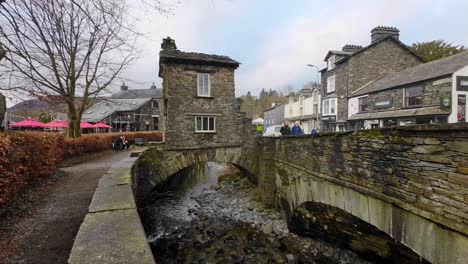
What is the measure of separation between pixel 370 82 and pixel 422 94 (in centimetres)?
793

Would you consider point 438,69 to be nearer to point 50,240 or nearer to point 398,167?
point 398,167

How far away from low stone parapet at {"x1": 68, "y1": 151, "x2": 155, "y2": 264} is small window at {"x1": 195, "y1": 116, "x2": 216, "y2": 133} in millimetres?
11644

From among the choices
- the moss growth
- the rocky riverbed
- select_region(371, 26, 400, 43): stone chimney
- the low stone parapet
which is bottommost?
the rocky riverbed

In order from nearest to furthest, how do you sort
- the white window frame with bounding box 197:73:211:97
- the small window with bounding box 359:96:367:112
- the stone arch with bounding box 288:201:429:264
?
the stone arch with bounding box 288:201:429:264 → the white window frame with bounding box 197:73:211:97 → the small window with bounding box 359:96:367:112

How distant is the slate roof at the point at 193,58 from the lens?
15.5 m

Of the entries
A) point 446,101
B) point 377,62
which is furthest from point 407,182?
point 377,62

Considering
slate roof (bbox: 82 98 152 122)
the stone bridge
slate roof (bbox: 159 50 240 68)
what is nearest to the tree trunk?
slate roof (bbox: 159 50 240 68)

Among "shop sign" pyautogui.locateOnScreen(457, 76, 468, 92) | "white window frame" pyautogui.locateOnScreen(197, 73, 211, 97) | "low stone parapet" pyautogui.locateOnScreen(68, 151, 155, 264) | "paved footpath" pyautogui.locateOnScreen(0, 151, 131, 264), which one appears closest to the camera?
"low stone parapet" pyautogui.locateOnScreen(68, 151, 155, 264)

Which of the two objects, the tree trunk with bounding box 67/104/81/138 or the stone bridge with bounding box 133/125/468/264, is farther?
the tree trunk with bounding box 67/104/81/138

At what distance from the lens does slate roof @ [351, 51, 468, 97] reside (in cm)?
1867

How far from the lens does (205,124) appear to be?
16656mm

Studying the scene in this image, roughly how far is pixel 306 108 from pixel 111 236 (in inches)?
1677

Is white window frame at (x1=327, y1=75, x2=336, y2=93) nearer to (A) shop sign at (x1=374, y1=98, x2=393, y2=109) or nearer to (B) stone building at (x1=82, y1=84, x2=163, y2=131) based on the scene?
(A) shop sign at (x1=374, y1=98, x2=393, y2=109)

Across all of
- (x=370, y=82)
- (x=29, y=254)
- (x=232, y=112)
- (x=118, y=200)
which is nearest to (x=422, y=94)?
(x=370, y=82)
